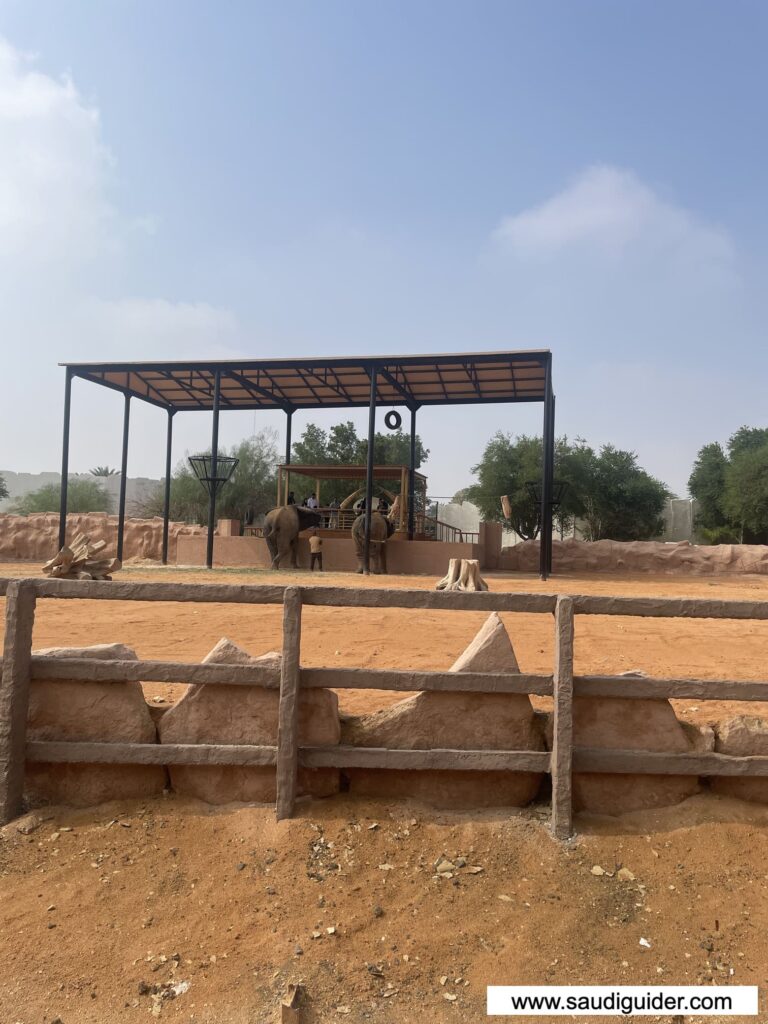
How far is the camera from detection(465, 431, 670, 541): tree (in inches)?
1427

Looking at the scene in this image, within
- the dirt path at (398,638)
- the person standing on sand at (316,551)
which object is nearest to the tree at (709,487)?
the person standing on sand at (316,551)

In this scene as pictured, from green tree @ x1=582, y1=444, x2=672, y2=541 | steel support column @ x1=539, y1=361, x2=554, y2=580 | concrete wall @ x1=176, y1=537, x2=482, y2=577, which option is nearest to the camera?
steel support column @ x1=539, y1=361, x2=554, y2=580

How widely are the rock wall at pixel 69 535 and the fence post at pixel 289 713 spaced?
981 inches

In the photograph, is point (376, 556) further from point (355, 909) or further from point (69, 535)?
point (355, 909)

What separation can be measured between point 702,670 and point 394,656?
2.58 m

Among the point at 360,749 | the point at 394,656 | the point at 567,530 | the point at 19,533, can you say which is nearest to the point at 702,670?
the point at 394,656

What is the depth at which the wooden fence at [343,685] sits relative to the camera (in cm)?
356

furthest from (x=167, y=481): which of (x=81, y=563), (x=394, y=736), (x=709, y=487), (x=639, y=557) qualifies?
(x=709, y=487)

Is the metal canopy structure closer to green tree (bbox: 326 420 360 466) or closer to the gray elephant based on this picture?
the gray elephant

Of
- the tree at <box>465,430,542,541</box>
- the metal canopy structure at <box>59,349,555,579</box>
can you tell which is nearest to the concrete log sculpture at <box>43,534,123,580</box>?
the metal canopy structure at <box>59,349,555,579</box>

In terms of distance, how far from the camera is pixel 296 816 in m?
3.53

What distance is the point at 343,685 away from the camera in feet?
11.8

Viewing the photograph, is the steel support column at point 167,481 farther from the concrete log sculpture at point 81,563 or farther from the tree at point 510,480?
the tree at point 510,480

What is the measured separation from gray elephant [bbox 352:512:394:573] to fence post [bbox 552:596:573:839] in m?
15.8
